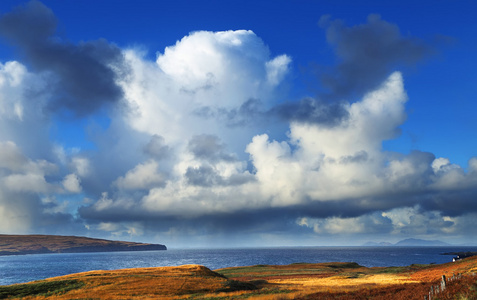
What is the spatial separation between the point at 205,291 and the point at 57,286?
25515 mm

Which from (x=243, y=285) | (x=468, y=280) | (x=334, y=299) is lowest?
(x=243, y=285)

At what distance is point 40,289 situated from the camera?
56625 mm

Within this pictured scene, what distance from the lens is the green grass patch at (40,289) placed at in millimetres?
53938

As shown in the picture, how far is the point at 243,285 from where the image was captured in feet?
208

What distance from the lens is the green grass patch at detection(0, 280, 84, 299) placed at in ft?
177

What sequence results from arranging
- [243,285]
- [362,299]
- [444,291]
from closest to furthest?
[444,291] → [362,299] → [243,285]

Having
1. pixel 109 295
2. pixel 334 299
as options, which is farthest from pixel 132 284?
pixel 334 299

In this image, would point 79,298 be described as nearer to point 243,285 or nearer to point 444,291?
point 243,285

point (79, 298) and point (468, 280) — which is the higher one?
point (468, 280)

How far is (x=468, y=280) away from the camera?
3036cm

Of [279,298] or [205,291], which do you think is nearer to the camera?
[279,298]

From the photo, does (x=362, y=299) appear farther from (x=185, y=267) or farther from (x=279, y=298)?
(x=185, y=267)

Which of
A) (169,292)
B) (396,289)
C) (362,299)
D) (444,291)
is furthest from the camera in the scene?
(169,292)

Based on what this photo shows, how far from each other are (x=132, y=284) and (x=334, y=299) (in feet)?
120
